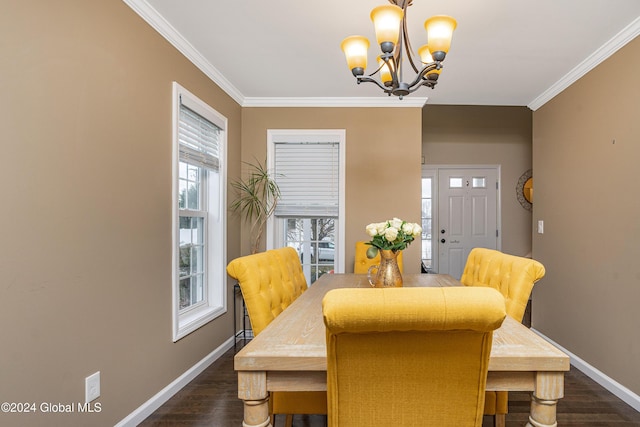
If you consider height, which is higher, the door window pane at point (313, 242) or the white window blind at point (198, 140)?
the white window blind at point (198, 140)

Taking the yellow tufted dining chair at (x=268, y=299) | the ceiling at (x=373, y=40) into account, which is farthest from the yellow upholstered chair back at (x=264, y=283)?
the ceiling at (x=373, y=40)

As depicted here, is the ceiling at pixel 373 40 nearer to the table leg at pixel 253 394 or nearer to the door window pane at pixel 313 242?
the door window pane at pixel 313 242

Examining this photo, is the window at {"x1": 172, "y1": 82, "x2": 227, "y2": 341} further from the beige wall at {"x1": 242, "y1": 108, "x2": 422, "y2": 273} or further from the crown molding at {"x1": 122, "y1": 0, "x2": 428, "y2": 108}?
the beige wall at {"x1": 242, "y1": 108, "x2": 422, "y2": 273}

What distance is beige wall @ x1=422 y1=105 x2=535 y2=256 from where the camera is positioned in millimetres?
5258

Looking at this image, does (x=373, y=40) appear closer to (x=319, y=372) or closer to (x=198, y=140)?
(x=198, y=140)

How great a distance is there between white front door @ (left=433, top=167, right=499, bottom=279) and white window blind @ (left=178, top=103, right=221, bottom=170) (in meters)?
3.41

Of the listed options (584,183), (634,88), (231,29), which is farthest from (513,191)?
(231,29)

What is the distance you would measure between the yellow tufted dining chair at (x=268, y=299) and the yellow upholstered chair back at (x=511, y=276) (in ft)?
3.08

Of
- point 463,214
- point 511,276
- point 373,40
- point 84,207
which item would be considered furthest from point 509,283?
point 463,214

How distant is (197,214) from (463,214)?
389 centimetres

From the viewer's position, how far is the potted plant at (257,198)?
146 inches

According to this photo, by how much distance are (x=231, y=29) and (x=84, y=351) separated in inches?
79.9

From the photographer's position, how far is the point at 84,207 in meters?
1.71

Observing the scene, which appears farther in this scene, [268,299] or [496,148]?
[496,148]
